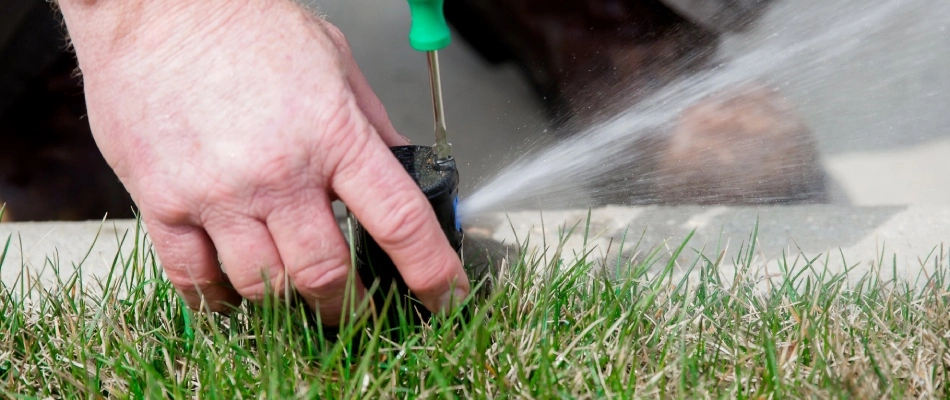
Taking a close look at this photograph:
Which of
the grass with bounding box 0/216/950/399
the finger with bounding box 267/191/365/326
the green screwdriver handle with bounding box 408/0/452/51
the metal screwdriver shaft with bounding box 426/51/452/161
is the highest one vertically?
the green screwdriver handle with bounding box 408/0/452/51

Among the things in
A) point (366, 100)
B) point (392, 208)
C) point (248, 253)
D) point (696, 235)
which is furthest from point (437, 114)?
point (696, 235)

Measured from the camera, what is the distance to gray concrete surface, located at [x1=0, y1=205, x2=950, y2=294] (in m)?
1.88

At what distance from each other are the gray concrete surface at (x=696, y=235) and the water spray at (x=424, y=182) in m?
0.41

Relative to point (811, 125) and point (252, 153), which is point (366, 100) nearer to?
point (252, 153)

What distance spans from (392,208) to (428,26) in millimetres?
306

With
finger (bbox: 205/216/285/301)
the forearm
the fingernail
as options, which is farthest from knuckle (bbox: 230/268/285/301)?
the forearm

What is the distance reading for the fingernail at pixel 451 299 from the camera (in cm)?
134

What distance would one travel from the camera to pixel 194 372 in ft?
4.62

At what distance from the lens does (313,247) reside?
1.26m

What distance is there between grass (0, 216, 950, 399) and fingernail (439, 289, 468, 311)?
28 mm

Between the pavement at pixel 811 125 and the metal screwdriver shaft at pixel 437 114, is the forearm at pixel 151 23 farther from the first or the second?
the pavement at pixel 811 125

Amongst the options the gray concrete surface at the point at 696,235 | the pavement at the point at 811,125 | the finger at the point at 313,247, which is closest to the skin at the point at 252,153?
the finger at the point at 313,247

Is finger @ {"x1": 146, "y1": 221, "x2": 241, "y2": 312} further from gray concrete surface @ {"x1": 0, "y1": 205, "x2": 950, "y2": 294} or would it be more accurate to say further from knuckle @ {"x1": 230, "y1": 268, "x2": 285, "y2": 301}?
gray concrete surface @ {"x1": 0, "y1": 205, "x2": 950, "y2": 294}

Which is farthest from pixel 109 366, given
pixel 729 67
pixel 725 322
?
pixel 729 67
